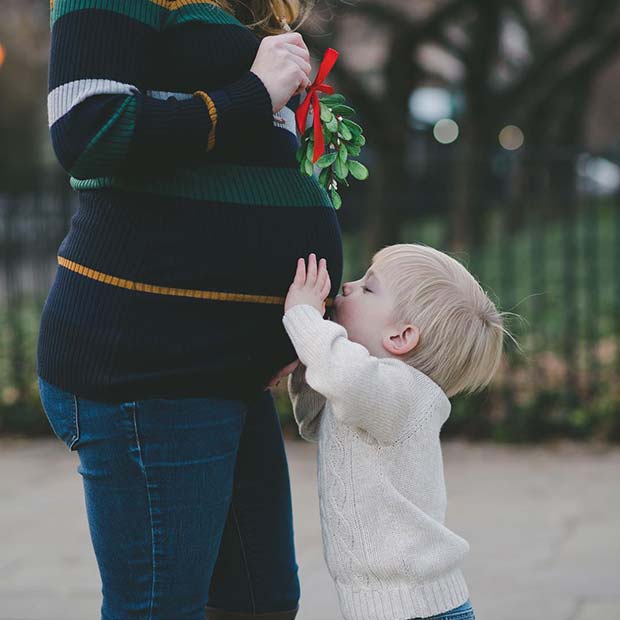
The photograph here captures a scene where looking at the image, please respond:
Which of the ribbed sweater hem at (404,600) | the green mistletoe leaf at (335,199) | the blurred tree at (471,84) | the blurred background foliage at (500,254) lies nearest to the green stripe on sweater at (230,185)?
the green mistletoe leaf at (335,199)

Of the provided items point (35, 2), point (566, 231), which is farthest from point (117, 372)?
point (35, 2)

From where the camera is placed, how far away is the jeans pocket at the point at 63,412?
6.13ft

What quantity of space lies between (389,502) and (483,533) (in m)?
2.35

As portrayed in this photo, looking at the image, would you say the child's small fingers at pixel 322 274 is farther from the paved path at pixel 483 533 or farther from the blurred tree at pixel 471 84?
the blurred tree at pixel 471 84

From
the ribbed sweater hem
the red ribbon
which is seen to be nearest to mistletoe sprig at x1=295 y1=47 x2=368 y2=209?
the red ribbon

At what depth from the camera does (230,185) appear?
73.9 inches

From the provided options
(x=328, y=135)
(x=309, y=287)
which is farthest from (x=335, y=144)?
(x=309, y=287)

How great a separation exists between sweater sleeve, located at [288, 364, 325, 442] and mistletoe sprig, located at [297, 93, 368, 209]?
381 millimetres

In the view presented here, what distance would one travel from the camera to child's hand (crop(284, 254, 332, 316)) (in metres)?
1.92

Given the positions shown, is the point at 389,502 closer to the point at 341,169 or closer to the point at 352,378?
the point at 352,378

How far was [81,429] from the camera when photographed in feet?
6.09

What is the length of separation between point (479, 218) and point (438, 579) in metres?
4.40

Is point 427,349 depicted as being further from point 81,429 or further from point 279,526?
point 81,429

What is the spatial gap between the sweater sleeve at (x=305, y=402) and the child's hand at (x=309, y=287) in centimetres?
29
